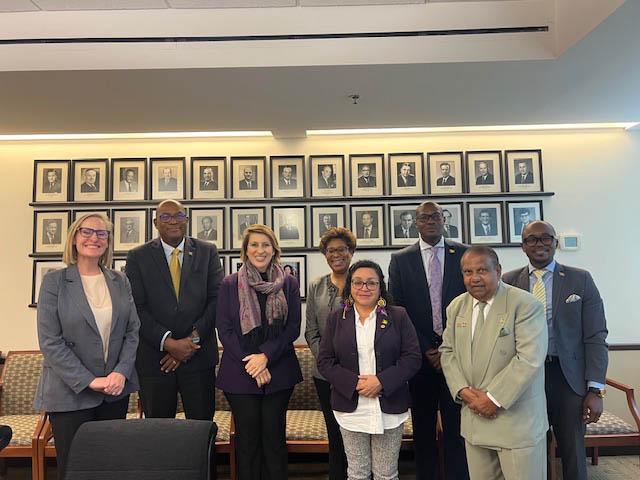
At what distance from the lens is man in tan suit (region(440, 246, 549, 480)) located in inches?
78.2

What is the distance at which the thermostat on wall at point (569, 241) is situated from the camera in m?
4.03

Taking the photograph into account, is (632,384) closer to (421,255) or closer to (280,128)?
(421,255)

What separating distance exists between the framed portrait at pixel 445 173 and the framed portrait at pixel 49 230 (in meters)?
3.08

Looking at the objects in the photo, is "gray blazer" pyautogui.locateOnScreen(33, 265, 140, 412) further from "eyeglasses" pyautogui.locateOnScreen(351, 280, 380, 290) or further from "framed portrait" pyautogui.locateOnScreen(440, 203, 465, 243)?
"framed portrait" pyautogui.locateOnScreen(440, 203, 465, 243)

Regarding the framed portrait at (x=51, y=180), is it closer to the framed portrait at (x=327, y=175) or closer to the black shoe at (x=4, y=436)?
the framed portrait at (x=327, y=175)

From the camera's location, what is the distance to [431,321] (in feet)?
8.79

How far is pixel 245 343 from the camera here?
2449mm

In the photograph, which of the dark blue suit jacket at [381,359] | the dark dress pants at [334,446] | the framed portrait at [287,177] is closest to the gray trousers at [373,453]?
the dark blue suit jacket at [381,359]

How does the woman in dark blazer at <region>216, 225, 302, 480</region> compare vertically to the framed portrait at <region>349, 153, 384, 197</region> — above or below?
below

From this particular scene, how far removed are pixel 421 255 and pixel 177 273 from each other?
1384 millimetres

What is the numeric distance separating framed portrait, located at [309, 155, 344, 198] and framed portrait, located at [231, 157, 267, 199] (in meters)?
0.42

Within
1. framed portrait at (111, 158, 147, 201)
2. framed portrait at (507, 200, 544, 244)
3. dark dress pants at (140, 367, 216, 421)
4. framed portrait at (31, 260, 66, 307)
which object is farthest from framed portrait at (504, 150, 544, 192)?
framed portrait at (31, 260, 66, 307)

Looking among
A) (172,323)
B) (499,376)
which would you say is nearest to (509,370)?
(499,376)

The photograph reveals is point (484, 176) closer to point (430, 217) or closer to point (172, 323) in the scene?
point (430, 217)
